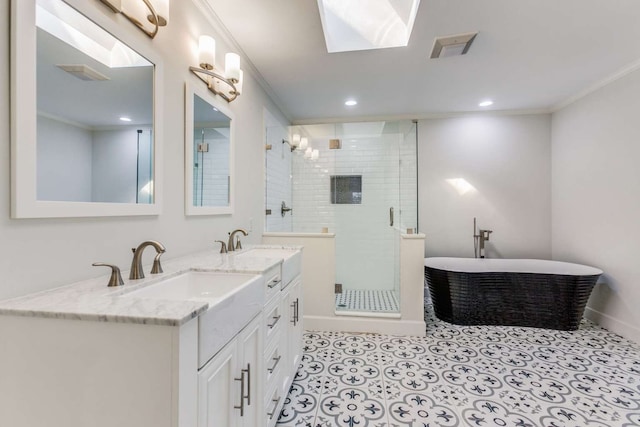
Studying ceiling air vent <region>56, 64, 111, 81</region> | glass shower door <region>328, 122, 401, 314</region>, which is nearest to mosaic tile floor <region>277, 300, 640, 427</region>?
glass shower door <region>328, 122, 401, 314</region>

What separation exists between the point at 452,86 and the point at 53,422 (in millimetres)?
3529

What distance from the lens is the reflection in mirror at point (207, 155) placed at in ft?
5.44

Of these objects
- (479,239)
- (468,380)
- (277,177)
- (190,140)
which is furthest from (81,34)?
(479,239)

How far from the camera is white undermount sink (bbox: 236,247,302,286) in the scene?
174cm

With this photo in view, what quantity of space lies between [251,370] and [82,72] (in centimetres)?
130

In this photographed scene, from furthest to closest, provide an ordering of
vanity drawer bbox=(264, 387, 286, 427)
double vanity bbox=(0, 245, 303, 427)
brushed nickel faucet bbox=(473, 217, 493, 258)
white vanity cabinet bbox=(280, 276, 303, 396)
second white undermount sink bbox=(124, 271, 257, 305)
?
brushed nickel faucet bbox=(473, 217, 493, 258)
white vanity cabinet bbox=(280, 276, 303, 396)
vanity drawer bbox=(264, 387, 286, 427)
second white undermount sink bbox=(124, 271, 257, 305)
double vanity bbox=(0, 245, 303, 427)

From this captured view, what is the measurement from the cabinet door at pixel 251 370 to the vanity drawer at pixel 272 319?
11 cm

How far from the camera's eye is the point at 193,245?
1721 millimetres

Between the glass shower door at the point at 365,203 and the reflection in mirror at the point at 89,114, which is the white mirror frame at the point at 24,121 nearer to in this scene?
the reflection in mirror at the point at 89,114

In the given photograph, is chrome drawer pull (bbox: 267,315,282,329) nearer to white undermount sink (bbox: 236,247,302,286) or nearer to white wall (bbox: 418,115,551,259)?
white undermount sink (bbox: 236,247,302,286)

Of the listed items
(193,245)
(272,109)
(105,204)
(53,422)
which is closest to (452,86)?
(272,109)

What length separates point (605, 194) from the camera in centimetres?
283

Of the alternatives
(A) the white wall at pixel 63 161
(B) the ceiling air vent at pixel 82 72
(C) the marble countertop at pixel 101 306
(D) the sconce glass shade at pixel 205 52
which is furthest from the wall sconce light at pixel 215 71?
(C) the marble countertop at pixel 101 306

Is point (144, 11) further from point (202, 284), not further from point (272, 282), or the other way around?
point (272, 282)
